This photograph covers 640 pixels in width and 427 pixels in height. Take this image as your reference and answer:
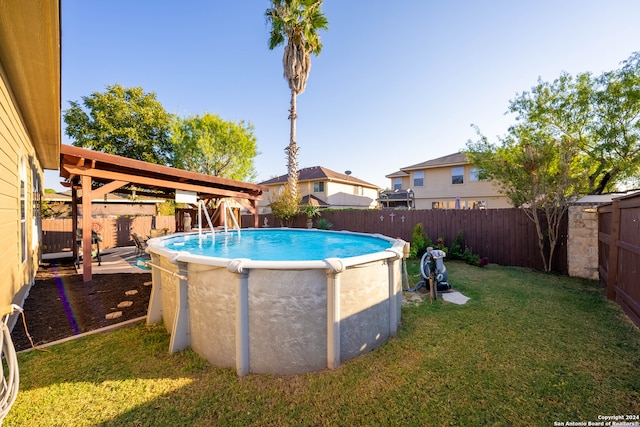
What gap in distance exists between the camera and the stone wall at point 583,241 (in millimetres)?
7297

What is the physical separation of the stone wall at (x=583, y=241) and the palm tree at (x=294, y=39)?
11.8 metres

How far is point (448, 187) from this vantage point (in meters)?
19.8

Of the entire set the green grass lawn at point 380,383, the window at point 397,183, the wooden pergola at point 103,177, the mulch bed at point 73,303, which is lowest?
the green grass lawn at point 380,383

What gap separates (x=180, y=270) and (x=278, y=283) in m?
1.50

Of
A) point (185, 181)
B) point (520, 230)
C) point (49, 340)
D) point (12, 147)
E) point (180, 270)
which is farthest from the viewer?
point (185, 181)

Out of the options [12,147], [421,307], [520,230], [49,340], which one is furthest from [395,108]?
[49,340]

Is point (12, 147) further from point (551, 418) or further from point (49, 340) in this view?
point (551, 418)

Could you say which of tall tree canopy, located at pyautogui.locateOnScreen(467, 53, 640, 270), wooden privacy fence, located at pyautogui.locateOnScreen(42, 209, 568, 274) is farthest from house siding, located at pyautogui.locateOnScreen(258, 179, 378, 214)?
tall tree canopy, located at pyautogui.locateOnScreen(467, 53, 640, 270)

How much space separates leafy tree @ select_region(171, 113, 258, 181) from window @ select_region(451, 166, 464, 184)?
19.0 m

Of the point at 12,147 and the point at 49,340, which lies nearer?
the point at 49,340

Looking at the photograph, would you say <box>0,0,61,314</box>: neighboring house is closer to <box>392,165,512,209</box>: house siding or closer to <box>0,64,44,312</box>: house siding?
<box>0,64,44,312</box>: house siding

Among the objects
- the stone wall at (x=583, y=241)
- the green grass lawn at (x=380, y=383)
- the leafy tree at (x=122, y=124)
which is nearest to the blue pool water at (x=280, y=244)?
the green grass lawn at (x=380, y=383)

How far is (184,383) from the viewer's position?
118 inches

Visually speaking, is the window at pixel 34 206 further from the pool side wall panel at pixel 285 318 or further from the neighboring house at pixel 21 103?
the pool side wall panel at pixel 285 318
